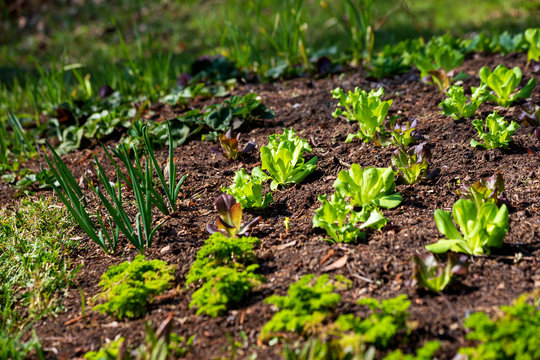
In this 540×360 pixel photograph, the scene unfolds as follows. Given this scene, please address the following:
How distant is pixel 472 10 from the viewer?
6629mm

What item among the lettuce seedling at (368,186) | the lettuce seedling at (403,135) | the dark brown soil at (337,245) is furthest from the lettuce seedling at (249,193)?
the lettuce seedling at (403,135)

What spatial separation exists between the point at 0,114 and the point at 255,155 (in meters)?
2.75

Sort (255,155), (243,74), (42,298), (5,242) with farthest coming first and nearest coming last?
(243,74) → (255,155) → (5,242) → (42,298)

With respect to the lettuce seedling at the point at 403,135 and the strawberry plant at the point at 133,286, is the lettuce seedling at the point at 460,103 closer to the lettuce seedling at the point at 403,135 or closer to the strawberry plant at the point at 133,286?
the lettuce seedling at the point at 403,135

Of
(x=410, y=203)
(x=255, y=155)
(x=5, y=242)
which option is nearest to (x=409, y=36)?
(x=255, y=155)

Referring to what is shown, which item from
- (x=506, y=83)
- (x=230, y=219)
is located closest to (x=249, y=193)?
(x=230, y=219)

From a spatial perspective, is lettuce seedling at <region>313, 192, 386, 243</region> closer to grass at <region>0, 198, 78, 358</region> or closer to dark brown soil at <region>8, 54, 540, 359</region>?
dark brown soil at <region>8, 54, 540, 359</region>

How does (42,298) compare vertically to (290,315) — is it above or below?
below

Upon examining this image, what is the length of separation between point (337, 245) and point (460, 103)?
1.35 m

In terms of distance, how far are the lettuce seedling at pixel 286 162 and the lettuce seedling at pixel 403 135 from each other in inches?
19.2

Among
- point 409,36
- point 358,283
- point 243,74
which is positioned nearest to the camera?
point 358,283

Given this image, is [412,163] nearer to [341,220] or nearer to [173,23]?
[341,220]

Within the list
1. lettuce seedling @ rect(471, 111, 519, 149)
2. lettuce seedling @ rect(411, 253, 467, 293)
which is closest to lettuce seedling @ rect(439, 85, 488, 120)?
lettuce seedling @ rect(471, 111, 519, 149)

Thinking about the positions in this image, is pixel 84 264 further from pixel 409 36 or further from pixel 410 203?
pixel 409 36
